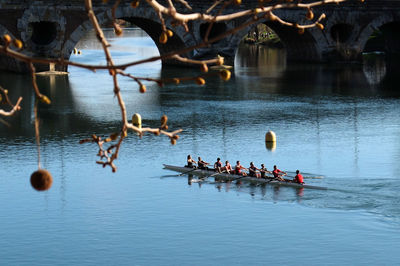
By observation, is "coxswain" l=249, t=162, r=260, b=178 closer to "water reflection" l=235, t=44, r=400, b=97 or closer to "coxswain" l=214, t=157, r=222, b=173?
"coxswain" l=214, t=157, r=222, b=173

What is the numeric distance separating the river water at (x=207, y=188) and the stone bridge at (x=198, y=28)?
15086mm

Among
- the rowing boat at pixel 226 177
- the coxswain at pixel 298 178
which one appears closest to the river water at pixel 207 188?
the rowing boat at pixel 226 177

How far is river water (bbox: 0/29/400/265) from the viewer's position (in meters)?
44.8

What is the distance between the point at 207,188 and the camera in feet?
192

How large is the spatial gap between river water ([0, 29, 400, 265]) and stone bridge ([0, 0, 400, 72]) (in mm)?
15086

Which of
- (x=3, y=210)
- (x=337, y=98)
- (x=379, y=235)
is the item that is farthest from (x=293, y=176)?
(x=337, y=98)

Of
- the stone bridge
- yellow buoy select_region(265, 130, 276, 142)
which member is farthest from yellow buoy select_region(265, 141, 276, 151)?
the stone bridge

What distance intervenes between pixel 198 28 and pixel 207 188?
7239 cm

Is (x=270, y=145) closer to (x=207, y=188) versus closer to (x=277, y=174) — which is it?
(x=277, y=174)

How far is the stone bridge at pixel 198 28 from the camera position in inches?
4496

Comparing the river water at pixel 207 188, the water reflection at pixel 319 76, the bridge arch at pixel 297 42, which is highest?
the bridge arch at pixel 297 42

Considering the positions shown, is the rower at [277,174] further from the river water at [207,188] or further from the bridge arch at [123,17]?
the bridge arch at [123,17]

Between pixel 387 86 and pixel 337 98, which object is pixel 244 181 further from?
pixel 387 86

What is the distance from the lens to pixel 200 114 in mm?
86938
